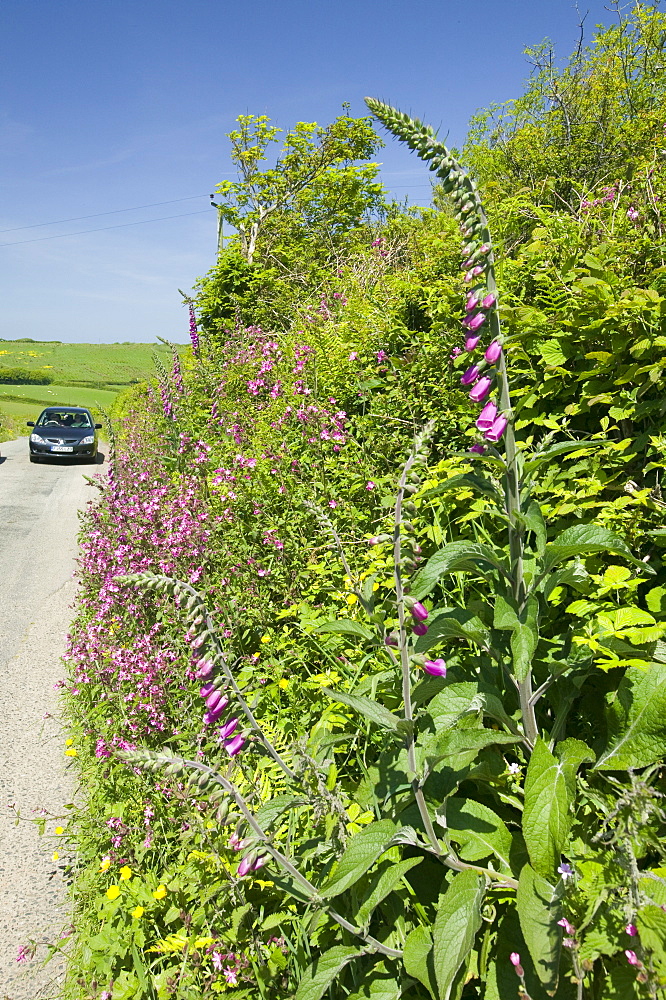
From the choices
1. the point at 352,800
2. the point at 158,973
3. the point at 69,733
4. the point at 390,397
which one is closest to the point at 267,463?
the point at 390,397

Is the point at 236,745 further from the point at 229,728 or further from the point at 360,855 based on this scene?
the point at 360,855

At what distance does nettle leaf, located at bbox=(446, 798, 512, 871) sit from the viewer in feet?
5.39

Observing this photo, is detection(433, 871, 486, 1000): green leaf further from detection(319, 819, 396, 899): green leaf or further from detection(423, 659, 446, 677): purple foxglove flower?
detection(423, 659, 446, 677): purple foxglove flower

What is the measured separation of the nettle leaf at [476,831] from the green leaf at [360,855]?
0.19 metres

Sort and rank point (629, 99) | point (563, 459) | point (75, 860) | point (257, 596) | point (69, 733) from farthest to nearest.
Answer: point (629, 99)
point (69, 733)
point (257, 596)
point (75, 860)
point (563, 459)

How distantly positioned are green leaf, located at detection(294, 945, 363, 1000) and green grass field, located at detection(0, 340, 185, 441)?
2670 centimetres

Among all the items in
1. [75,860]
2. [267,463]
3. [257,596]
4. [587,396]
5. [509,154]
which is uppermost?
[509,154]

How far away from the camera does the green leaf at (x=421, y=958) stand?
59.7 inches

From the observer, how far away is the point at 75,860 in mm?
3191

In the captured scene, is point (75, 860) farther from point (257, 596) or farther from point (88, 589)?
point (88, 589)

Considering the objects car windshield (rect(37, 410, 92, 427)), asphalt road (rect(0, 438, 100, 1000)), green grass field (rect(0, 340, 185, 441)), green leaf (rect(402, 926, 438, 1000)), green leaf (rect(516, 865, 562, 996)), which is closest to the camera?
green leaf (rect(516, 865, 562, 996))

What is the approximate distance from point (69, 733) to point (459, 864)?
11.8ft

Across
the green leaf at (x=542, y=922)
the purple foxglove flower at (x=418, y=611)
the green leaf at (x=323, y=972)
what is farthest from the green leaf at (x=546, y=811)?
the green leaf at (x=323, y=972)

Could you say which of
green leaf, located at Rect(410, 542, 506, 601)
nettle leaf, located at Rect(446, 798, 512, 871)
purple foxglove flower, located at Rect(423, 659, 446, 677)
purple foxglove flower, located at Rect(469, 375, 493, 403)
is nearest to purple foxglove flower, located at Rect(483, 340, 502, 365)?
purple foxglove flower, located at Rect(469, 375, 493, 403)
